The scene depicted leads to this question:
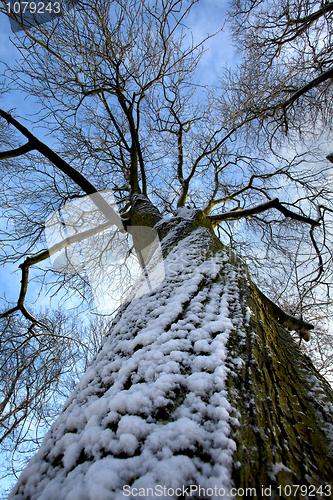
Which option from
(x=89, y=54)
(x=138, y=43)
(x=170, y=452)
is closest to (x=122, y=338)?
(x=170, y=452)

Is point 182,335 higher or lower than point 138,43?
lower

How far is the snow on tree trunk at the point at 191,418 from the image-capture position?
1.68 feet

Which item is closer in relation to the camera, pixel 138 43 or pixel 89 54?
pixel 89 54

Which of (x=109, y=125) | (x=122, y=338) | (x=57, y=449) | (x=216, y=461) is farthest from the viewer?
(x=109, y=125)

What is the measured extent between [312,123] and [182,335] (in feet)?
15.1

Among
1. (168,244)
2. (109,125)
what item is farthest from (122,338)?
(109,125)

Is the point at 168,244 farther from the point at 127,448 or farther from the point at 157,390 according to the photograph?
the point at 127,448

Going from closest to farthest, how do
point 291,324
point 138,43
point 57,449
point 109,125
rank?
point 57,449, point 291,324, point 138,43, point 109,125

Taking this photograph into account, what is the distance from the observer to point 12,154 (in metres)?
2.29

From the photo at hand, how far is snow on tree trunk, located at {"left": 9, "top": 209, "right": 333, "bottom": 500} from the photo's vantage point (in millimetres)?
511

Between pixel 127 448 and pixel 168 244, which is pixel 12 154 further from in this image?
pixel 127 448

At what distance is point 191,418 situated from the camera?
2.02 ft

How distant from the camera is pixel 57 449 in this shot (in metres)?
0.67

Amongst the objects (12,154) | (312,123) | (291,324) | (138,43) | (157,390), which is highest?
(138,43)
